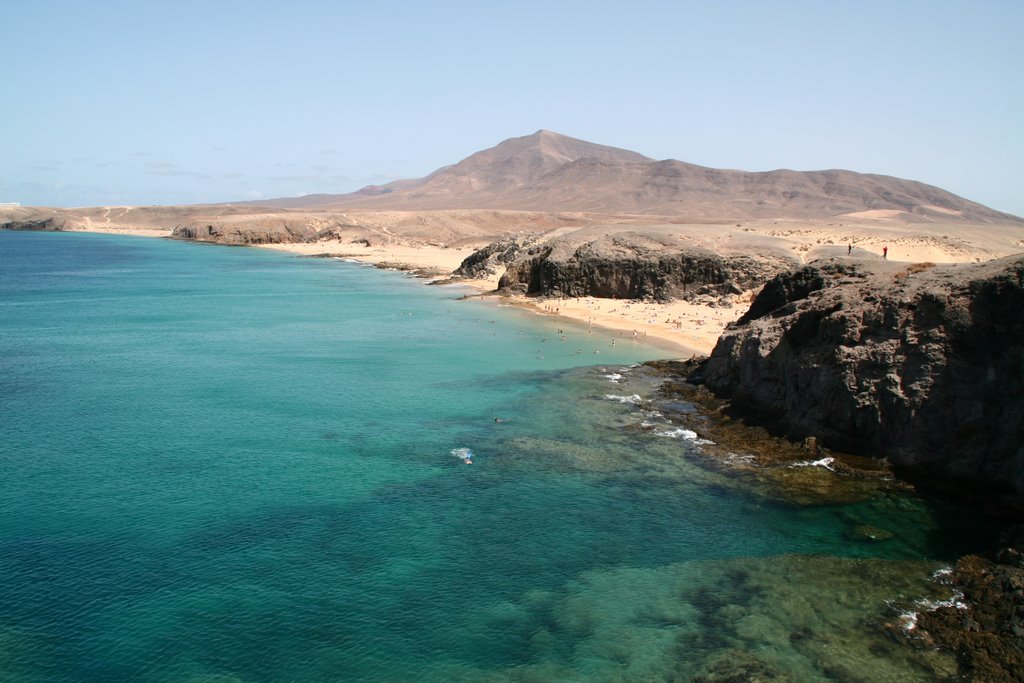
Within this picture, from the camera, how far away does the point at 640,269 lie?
4753 centimetres

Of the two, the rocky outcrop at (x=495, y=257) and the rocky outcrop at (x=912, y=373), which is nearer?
the rocky outcrop at (x=912, y=373)

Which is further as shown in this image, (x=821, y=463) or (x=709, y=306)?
(x=709, y=306)

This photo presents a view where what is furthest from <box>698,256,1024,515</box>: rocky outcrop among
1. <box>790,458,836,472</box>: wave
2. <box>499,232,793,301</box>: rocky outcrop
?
<box>499,232,793,301</box>: rocky outcrop

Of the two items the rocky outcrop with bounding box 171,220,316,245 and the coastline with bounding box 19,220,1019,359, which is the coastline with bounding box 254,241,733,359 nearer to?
the coastline with bounding box 19,220,1019,359

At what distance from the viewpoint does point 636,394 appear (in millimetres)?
26844

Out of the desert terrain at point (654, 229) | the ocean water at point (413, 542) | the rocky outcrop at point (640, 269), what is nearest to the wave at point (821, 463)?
the ocean water at point (413, 542)

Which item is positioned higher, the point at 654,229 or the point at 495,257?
the point at 654,229

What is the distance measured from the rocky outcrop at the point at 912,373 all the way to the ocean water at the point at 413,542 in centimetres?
194

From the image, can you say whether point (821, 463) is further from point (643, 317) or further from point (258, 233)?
point (258, 233)

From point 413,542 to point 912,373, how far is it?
14.1 m

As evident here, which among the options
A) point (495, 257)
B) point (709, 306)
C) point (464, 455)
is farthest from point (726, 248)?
point (464, 455)

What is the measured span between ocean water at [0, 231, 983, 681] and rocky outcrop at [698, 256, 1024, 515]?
194 cm

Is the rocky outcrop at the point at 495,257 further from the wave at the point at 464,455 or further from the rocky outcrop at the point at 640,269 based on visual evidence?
the wave at the point at 464,455

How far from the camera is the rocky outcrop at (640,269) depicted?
4509 cm
